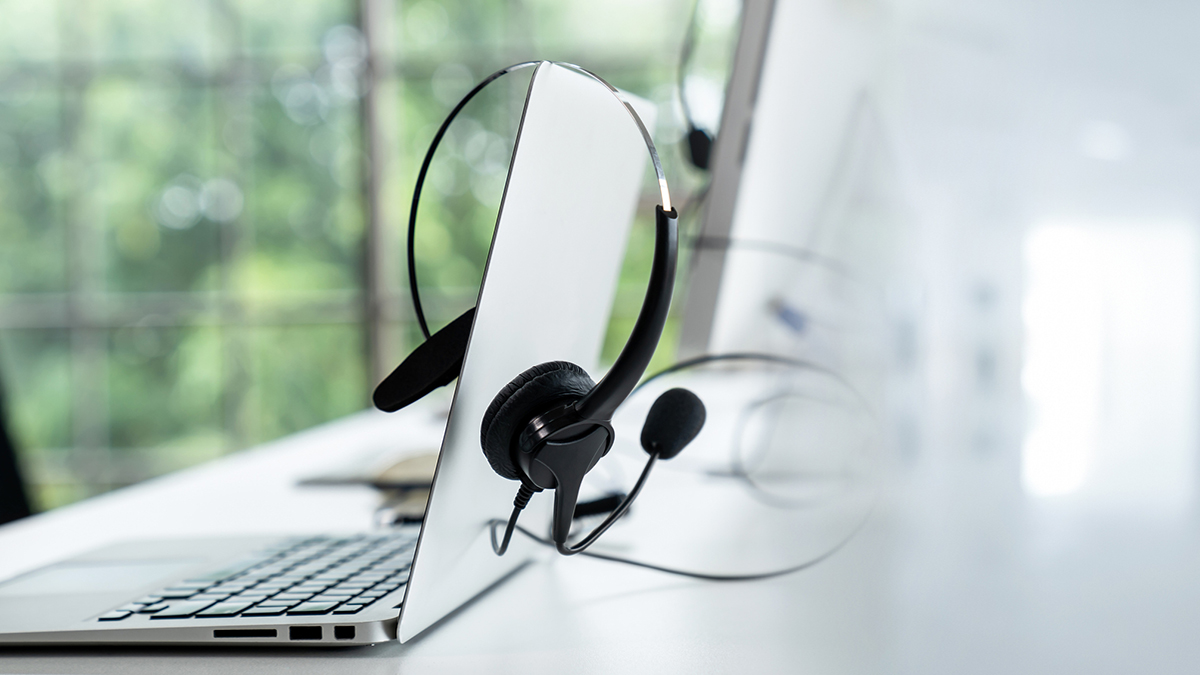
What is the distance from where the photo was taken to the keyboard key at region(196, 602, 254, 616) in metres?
0.33

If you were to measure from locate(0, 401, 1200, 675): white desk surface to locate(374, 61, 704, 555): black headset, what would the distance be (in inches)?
2.0

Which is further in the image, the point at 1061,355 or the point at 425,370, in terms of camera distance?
the point at 1061,355

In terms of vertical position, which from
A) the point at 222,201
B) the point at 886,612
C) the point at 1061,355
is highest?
the point at 1061,355

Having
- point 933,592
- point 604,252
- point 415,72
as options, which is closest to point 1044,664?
point 933,592

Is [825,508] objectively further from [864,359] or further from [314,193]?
[314,193]

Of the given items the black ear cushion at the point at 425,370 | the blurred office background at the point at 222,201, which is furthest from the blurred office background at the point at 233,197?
the black ear cushion at the point at 425,370

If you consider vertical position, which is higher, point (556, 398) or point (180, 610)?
point (556, 398)

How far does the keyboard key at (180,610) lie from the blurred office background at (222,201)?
10.7ft

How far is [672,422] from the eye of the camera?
43 centimetres

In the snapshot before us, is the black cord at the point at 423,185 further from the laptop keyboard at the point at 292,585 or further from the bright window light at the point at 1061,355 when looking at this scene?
the bright window light at the point at 1061,355

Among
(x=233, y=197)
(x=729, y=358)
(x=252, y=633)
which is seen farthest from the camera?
(x=233, y=197)

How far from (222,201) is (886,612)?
386 cm

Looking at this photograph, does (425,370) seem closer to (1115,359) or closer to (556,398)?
(556,398)

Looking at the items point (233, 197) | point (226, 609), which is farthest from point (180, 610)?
point (233, 197)
